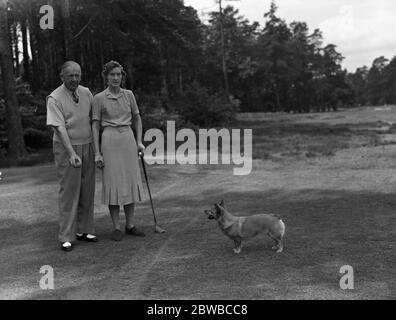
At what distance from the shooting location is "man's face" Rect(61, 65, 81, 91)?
21.4ft

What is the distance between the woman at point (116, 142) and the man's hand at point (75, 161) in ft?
1.02

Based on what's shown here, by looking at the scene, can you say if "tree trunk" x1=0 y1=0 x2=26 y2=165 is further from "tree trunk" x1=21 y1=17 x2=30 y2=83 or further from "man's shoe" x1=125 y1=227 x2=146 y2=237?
"tree trunk" x1=21 y1=17 x2=30 y2=83

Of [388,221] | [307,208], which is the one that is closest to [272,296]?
[388,221]

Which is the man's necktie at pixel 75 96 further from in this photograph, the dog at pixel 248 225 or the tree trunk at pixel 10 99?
the tree trunk at pixel 10 99

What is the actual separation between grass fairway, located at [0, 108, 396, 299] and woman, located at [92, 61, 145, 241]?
0.68 m

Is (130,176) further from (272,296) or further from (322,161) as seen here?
(322,161)

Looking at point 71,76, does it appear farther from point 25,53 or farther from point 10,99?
point 25,53

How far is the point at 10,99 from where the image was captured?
18359 mm

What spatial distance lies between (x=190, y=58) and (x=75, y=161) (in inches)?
1331

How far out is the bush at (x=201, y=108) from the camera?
133ft

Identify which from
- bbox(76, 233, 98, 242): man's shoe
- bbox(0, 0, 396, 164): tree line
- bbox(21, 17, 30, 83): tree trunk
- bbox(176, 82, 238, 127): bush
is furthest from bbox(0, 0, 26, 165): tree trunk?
bbox(176, 82, 238, 127): bush

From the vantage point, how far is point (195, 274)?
5445mm

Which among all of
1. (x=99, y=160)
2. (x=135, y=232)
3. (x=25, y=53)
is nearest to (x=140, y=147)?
(x=99, y=160)

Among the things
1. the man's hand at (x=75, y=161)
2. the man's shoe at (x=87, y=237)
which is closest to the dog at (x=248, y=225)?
the man's hand at (x=75, y=161)
